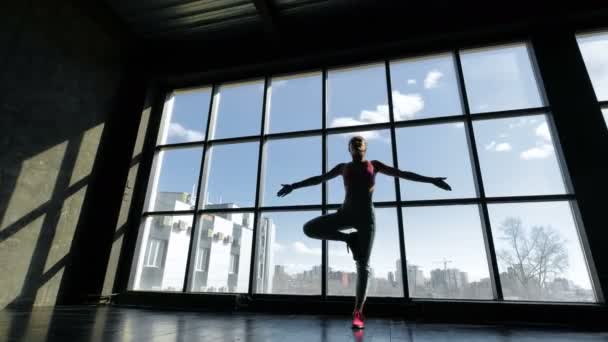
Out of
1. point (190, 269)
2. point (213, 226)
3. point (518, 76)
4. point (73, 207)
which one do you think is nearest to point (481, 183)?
point (518, 76)

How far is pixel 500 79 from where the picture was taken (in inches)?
145

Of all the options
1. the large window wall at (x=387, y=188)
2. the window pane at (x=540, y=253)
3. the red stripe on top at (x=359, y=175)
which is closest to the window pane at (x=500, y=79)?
the large window wall at (x=387, y=188)

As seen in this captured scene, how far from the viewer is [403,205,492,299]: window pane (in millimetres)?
3027

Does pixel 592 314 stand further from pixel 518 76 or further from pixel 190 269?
pixel 190 269

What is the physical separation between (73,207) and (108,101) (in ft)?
5.41

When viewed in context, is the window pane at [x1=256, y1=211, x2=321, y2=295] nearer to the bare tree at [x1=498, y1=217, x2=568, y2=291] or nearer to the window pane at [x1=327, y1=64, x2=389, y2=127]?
the window pane at [x1=327, y1=64, x2=389, y2=127]

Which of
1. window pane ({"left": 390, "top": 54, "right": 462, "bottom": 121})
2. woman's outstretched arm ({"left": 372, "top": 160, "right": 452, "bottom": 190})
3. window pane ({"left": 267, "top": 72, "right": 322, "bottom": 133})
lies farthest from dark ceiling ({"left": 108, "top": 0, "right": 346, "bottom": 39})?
woman's outstretched arm ({"left": 372, "top": 160, "right": 452, "bottom": 190})

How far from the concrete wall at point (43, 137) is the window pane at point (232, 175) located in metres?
1.64

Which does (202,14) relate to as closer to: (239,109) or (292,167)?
(239,109)

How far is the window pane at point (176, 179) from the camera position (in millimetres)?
4200

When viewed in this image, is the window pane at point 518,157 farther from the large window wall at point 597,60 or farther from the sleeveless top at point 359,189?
the sleeveless top at point 359,189

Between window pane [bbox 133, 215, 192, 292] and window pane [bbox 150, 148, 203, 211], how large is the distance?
0.69 feet

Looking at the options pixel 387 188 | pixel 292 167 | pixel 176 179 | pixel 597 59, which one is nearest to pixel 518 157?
pixel 387 188

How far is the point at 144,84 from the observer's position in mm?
4801
